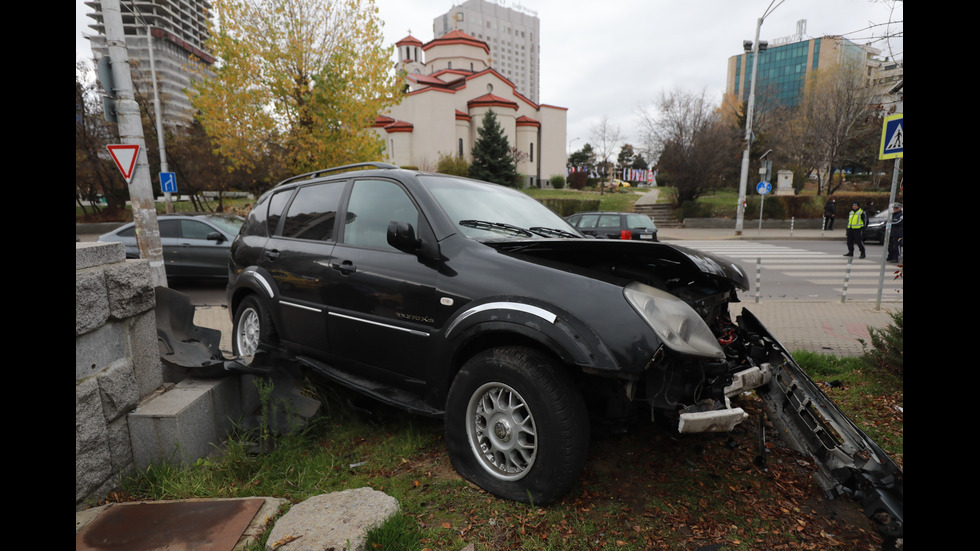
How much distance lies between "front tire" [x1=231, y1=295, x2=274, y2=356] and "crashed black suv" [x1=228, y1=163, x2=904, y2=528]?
6.0 inches

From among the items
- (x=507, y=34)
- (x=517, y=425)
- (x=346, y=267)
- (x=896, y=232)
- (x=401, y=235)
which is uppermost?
(x=507, y=34)

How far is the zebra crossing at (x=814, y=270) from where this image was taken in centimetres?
1063

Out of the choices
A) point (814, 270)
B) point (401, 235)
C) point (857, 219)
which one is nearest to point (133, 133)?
point (401, 235)

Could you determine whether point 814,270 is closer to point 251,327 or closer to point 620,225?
point 620,225

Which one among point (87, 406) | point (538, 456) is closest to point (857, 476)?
point (538, 456)

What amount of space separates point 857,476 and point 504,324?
179 centimetres

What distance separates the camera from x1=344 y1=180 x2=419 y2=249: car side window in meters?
3.50

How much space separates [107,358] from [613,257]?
125 inches

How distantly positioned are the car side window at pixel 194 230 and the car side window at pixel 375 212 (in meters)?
7.86

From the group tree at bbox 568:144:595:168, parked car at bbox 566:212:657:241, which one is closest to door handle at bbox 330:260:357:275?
parked car at bbox 566:212:657:241

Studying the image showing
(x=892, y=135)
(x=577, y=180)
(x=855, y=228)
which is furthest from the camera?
(x=577, y=180)

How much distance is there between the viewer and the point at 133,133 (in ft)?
22.1

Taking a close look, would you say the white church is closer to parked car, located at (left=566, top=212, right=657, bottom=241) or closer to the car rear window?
parked car, located at (left=566, top=212, right=657, bottom=241)

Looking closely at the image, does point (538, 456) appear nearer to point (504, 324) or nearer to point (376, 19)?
point (504, 324)
